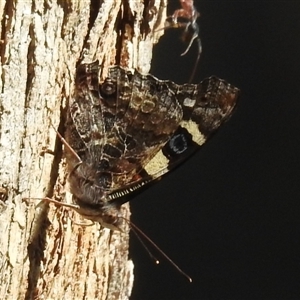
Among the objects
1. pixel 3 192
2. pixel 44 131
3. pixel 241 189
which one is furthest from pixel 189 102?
pixel 241 189

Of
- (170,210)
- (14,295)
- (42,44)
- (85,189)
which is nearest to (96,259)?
(85,189)

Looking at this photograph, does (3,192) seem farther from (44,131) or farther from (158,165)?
(158,165)

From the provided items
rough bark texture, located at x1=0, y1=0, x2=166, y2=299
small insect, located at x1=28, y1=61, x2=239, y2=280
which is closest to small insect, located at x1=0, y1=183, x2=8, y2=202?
rough bark texture, located at x1=0, y1=0, x2=166, y2=299

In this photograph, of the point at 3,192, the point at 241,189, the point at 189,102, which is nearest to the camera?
the point at 3,192

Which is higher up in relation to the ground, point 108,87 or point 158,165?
point 108,87

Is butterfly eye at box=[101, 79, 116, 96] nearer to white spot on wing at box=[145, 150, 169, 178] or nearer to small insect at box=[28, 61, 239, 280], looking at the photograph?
small insect at box=[28, 61, 239, 280]

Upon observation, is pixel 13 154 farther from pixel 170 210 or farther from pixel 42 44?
pixel 170 210
